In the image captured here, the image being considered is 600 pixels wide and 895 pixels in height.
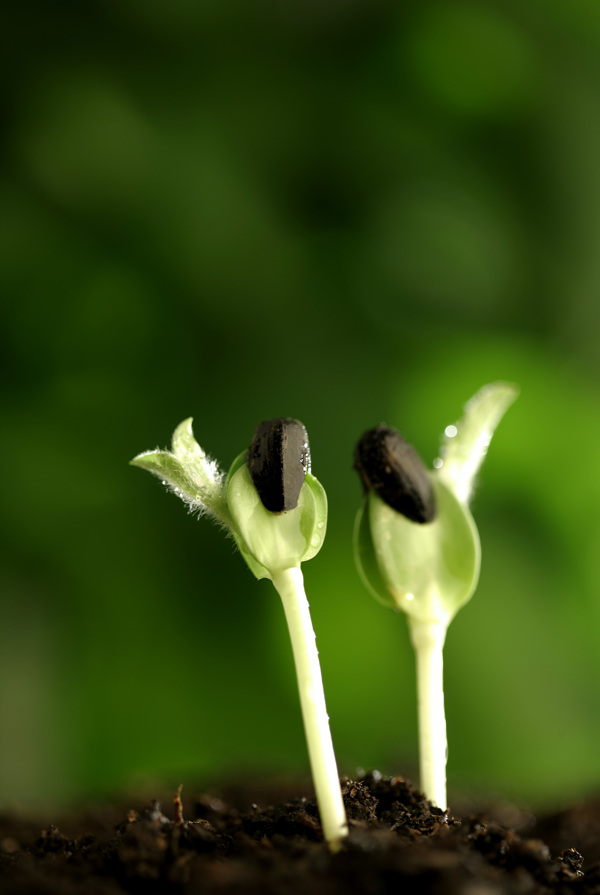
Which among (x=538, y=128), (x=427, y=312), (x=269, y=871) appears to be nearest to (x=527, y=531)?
(x=427, y=312)

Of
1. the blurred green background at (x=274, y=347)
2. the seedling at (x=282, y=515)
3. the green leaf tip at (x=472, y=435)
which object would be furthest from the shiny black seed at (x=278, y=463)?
the blurred green background at (x=274, y=347)

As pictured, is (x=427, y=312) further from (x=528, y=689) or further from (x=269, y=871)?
(x=269, y=871)

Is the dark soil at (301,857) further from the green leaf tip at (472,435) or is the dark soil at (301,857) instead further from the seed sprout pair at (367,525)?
the green leaf tip at (472,435)

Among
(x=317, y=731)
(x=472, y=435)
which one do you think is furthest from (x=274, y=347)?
(x=317, y=731)

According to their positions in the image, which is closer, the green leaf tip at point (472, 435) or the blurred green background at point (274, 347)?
the green leaf tip at point (472, 435)

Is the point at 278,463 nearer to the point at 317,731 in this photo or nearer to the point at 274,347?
the point at 317,731

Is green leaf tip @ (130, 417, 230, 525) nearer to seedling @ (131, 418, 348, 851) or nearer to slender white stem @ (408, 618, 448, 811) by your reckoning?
seedling @ (131, 418, 348, 851)
